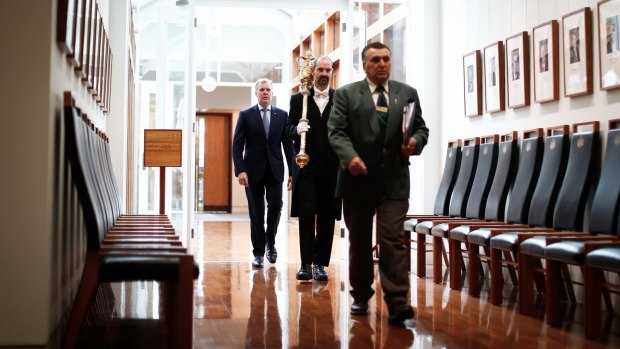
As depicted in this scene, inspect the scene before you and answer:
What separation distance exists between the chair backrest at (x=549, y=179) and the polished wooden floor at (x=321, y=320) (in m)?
0.56

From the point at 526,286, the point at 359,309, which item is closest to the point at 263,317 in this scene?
the point at 359,309

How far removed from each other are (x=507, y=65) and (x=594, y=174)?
175 centimetres

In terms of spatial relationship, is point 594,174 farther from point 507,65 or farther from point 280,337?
point 280,337

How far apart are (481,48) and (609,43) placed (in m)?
2.14

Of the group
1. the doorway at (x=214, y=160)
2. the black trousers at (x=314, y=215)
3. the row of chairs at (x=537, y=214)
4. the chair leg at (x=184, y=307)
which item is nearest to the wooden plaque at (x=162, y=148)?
the black trousers at (x=314, y=215)

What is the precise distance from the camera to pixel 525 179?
5.24 metres

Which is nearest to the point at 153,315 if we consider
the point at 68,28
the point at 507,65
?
the point at 68,28

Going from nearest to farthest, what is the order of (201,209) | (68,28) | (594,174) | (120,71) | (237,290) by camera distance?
1. (68,28)
2. (594,174)
3. (237,290)
4. (120,71)
5. (201,209)

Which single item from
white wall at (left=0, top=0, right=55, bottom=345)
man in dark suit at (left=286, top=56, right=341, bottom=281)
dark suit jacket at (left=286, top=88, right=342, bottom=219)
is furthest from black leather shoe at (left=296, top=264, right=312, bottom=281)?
white wall at (left=0, top=0, right=55, bottom=345)

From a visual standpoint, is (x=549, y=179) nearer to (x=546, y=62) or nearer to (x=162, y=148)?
(x=546, y=62)

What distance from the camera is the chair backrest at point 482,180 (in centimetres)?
584

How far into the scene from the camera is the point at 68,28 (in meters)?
3.54

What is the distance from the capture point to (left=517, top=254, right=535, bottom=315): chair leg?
14.0 feet

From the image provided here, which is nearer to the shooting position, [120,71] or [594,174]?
[594,174]
